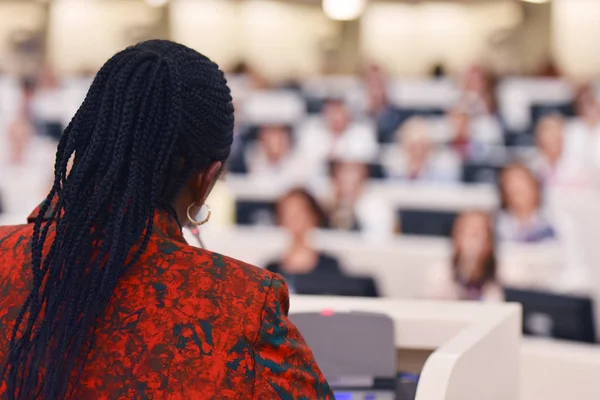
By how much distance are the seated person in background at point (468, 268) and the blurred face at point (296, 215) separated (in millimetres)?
683

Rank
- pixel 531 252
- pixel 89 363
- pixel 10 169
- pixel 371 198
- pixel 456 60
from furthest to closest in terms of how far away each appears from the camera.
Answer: pixel 456 60 < pixel 10 169 < pixel 371 198 < pixel 531 252 < pixel 89 363

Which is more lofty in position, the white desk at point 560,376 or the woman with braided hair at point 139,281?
the woman with braided hair at point 139,281

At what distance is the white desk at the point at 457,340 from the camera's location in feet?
3.42

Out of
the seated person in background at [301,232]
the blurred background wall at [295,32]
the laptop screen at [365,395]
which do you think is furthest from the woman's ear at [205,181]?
the blurred background wall at [295,32]

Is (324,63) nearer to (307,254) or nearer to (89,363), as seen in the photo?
(307,254)

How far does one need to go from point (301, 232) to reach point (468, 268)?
2.58 feet

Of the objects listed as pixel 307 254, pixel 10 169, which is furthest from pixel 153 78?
pixel 10 169

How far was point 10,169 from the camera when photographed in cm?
574

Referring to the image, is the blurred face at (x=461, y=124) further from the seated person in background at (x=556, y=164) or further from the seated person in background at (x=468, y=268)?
the seated person in background at (x=468, y=268)

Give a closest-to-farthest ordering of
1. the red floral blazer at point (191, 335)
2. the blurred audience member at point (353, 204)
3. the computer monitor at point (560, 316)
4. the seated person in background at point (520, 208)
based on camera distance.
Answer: the red floral blazer at point (191, 335) < the computer monitor at point (560, 316) < the seated person in background at point (520, 208) < the blurred audience member at point (353, 204)

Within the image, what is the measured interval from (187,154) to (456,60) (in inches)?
478

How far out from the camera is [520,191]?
4109 millimetres

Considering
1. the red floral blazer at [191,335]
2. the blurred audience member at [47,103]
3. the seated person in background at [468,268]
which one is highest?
the red floral blazer at [191,335]

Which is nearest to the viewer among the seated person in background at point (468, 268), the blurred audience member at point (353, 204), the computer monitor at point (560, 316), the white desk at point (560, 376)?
the white desk at point (560, 376)
